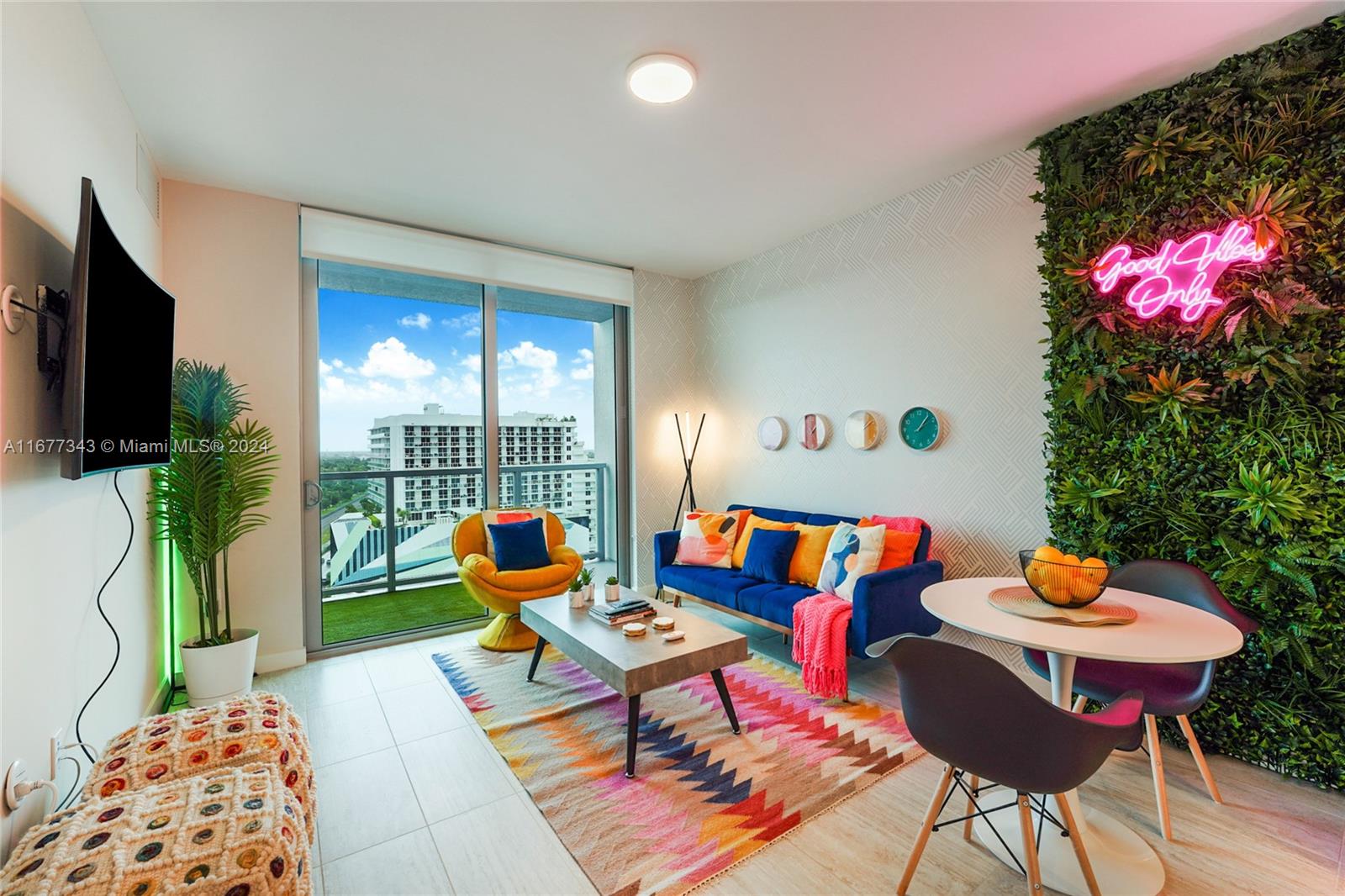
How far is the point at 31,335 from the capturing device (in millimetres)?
1603

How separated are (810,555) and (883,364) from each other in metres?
1.32

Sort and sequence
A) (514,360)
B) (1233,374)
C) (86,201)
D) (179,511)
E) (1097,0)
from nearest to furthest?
1. (86,201)
2. (1097,0)
3. (1233,374)
4. (179,511)
5. (514,360)

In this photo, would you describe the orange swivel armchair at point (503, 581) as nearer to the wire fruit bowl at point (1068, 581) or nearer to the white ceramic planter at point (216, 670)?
the white ceramic planter at point (216, 670)

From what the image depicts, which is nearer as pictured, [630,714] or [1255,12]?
[1255,12]

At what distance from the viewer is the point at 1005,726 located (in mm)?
→ 1478

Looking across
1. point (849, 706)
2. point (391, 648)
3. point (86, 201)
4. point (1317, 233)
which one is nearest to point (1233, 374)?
point (1317, 233)

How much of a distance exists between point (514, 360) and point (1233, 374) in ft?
13.6

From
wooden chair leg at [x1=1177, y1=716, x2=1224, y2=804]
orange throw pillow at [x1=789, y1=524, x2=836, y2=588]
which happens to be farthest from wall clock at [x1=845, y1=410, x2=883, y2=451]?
wooden chair leg at [x1=1177, y1=716, x2=1224, y2=804]

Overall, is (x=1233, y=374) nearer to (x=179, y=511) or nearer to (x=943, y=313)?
(x=943, y=313)

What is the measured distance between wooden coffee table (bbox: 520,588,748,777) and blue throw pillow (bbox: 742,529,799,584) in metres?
0.84

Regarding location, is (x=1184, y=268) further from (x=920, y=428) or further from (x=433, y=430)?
(x=433, y=430)

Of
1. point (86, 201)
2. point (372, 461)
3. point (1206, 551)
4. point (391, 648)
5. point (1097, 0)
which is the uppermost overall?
point (1097, 0)

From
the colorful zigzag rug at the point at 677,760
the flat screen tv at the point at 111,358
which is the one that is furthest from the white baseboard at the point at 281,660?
the flat screen tv at the point at 111,358

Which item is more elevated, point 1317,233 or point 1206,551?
point 1317,233
